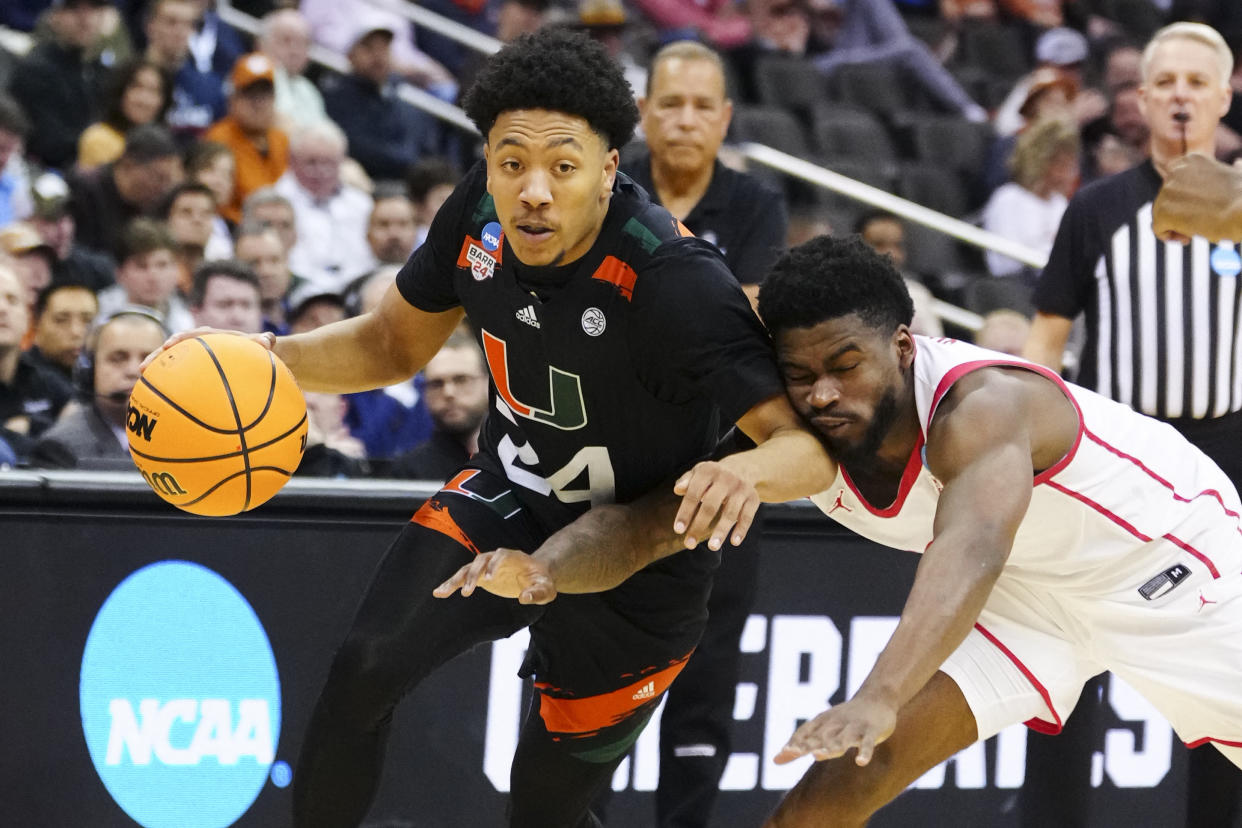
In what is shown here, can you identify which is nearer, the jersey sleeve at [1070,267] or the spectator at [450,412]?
the jersey sleeve at [1070,267]

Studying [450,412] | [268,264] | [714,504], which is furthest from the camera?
[268,264]

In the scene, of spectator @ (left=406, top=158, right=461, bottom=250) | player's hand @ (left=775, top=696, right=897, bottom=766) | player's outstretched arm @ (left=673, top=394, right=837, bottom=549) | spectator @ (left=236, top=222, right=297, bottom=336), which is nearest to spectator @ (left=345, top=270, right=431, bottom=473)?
A: spectator @ (left=236, top=222, right=297, bottom=336)

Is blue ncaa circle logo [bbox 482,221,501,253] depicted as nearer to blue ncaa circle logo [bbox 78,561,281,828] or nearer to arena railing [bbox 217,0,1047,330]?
blue ncaa circle logo [bbox 78,561,281,828]

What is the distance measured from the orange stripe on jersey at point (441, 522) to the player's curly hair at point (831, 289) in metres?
0.84

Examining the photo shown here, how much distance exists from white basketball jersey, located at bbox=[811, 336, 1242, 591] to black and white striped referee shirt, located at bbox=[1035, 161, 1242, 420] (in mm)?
1227

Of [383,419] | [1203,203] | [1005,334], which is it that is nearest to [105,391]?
[383,419]

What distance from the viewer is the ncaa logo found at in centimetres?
371

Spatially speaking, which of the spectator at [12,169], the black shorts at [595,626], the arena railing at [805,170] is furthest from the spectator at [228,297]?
the black shorts at [595,626]

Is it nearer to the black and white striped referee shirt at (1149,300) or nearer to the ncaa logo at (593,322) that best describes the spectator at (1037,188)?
the black and white striped referee shirt at (1149,300)

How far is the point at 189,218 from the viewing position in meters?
7.48

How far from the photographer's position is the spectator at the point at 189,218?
7465mm

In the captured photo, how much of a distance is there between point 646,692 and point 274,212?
14.0 ft

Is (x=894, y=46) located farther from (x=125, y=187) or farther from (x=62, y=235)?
(x=62, y=235)

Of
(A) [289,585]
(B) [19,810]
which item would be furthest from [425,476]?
(B) [19,810]
